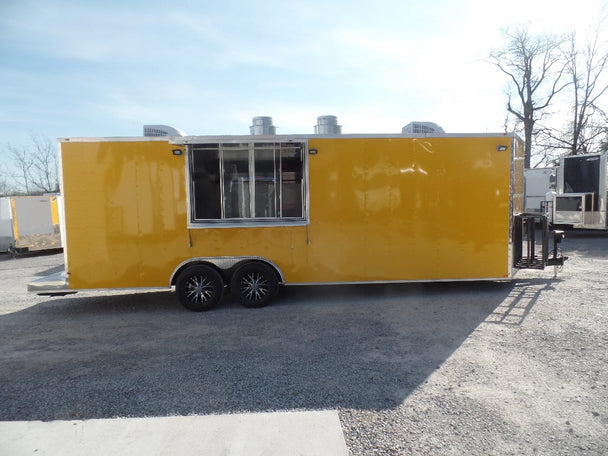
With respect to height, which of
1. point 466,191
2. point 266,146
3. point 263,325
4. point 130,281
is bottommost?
point 263,325

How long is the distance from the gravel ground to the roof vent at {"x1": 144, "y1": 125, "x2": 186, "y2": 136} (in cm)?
310

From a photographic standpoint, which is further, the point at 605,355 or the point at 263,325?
the point at 263,325

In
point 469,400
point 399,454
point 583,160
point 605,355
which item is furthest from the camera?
point 583,160

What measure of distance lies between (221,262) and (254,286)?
71cm

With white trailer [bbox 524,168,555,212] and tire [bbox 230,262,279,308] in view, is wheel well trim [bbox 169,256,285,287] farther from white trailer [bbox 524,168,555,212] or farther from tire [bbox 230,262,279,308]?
white trailer [bbox 524,168,555,212]

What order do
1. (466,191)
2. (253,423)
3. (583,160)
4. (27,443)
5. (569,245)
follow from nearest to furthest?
(27,443), (253,423), (466,191), (569,245), (583,160)

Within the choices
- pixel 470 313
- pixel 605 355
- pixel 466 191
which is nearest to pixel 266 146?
pixel 466 191

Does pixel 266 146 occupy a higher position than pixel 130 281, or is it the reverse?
pixel 266 146

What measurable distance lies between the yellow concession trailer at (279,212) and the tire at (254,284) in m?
0.02

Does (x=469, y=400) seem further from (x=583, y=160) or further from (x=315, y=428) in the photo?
(x=583, y=160)

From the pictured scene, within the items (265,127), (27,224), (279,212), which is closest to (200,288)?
(279,212)

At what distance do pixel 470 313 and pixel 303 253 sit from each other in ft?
9.38

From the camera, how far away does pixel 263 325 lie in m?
5.62

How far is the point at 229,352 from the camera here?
4.60 meters
